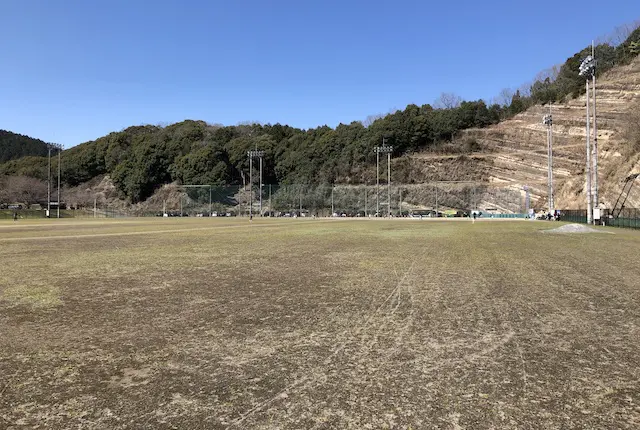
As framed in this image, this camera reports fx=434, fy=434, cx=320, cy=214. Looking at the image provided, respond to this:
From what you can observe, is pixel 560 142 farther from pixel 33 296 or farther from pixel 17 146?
pixel 17 146

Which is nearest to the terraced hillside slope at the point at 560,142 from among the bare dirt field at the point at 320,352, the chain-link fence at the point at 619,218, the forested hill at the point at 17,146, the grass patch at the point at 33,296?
the chain-link fence at the point at 619,218

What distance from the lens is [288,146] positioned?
388 feet

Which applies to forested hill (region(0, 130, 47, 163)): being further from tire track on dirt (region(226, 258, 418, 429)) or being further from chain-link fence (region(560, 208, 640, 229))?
tire track on dirt (region(226, 258, 418, 429))

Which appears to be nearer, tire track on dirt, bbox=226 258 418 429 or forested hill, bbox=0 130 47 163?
tire track on dirt, bbox=226 258 418 429

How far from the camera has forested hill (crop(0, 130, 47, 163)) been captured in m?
141

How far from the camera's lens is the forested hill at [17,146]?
14125cm

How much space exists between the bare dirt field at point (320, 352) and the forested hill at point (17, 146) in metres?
163

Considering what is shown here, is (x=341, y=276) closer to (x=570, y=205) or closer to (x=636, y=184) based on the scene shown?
(x=636, y=184)

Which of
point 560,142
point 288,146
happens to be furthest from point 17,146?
point 560,142

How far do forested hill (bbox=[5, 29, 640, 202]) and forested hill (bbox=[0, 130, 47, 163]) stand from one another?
60.6 ft

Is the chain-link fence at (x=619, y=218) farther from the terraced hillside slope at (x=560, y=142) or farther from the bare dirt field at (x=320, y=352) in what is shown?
the bare dirt field at (x=320, y=352)

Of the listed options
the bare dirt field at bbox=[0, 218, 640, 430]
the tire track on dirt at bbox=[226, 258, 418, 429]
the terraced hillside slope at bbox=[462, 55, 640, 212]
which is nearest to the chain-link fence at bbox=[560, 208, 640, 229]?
the terraced hillside slope at bbox=[462, 55, 640, 212]

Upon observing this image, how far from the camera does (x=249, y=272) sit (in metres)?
10.3

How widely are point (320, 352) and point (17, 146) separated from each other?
173 meters
